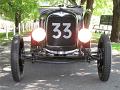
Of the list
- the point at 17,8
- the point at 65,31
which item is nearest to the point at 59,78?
the point at 65,31

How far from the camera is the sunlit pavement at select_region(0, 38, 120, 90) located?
9000 mm

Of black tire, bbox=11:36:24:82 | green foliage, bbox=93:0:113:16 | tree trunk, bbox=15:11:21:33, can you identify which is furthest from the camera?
green foliage, bbox=93:0:113:16

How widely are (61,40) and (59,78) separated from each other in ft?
3.52

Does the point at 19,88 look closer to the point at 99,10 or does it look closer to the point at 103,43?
the point at 103,43

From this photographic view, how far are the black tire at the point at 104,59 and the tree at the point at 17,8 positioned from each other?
1802 cm

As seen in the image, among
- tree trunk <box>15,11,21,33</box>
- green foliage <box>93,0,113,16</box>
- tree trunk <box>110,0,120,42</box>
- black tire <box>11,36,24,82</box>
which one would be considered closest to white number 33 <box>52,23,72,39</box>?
black tire <box>11,36,24,82</box>

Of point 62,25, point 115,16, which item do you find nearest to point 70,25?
point 62,25

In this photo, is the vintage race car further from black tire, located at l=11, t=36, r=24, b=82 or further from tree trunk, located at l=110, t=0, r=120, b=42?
tree trunk, located at l=110, t=0, r=120, b=42

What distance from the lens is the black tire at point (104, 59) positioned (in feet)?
30.7

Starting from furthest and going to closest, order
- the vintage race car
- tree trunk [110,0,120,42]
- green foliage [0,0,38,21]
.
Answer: green foliage [0,0,38,21], tree trunk [110,0,120,42], the vintage race car

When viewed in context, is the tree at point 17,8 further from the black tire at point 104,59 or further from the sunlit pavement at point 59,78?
the black tire at point 104,59

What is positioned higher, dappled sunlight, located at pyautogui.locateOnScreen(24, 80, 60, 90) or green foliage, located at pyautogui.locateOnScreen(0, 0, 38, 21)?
green foliage, located at pyautogui.locateOnScreen(0, 0, 38, 21)

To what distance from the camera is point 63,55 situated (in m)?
10.1

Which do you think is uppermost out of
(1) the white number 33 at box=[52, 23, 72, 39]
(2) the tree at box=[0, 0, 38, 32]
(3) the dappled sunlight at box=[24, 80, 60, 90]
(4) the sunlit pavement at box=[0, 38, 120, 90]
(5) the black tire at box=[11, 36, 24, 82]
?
(2) the tree at box=[0, 0, 38, 32]
